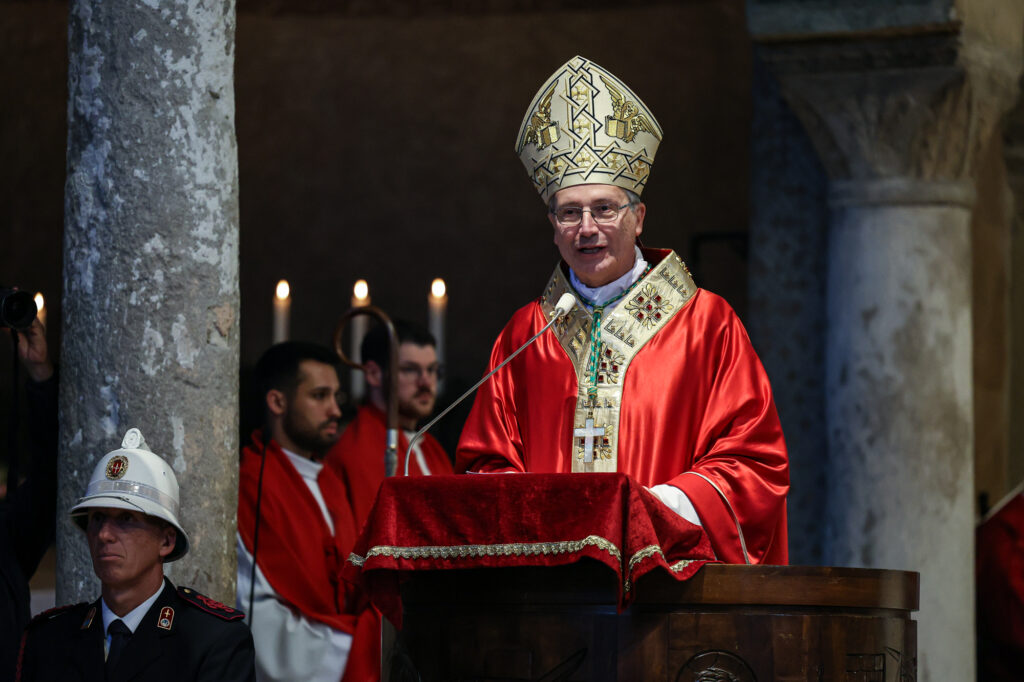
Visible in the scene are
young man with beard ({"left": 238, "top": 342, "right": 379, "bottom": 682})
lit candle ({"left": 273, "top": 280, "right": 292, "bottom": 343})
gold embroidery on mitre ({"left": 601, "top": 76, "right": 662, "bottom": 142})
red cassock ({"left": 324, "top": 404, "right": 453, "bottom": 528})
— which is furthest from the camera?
red cassock ({"left": 324, "top": 404, "right": 453, "bottom": 528})

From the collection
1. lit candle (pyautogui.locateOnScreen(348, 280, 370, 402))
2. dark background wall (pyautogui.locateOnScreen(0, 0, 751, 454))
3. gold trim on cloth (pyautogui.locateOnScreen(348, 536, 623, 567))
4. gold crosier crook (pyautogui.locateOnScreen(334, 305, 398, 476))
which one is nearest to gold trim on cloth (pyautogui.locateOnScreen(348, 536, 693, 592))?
gold trim on cloth (pyautogui.locateOnScreen(348, 536, 623, 567))

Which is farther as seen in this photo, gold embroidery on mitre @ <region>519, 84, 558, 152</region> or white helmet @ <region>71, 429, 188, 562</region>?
gold embroidery on mitre @ <region>519, 84, 558, 152</region>

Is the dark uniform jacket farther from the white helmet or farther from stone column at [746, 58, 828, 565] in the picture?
stone column at [746, 58, 828, 565]

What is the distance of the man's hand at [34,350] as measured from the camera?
Result: 4266 mm

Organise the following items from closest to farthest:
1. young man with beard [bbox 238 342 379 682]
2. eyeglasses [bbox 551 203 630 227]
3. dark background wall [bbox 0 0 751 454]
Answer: eyeglasses [bbox 551 203 630 227] < young man with beard [bbox 238 342 379 682] < dark background wall [bbox 0 0 751 454]

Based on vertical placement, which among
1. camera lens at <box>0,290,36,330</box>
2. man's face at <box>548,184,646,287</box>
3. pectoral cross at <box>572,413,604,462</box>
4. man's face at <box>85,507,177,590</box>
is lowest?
man's face at <box>85,507,177,590</box>

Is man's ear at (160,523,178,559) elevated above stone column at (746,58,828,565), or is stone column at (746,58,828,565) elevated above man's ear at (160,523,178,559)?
stone column at (746,58,828,565)

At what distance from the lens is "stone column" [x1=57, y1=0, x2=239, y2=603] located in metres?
4.12

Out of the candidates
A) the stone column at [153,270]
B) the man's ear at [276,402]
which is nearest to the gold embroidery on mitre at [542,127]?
the stone column at [153,270]

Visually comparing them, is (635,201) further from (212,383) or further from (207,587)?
(207,587)

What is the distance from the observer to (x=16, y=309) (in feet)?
13.2

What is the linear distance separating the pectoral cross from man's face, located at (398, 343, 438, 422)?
283 cm

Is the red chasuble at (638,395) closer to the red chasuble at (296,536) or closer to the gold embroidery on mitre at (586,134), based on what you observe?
the gold embroidery on mitre at (586,134)

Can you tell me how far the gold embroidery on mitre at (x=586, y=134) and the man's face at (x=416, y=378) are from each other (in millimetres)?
2701
